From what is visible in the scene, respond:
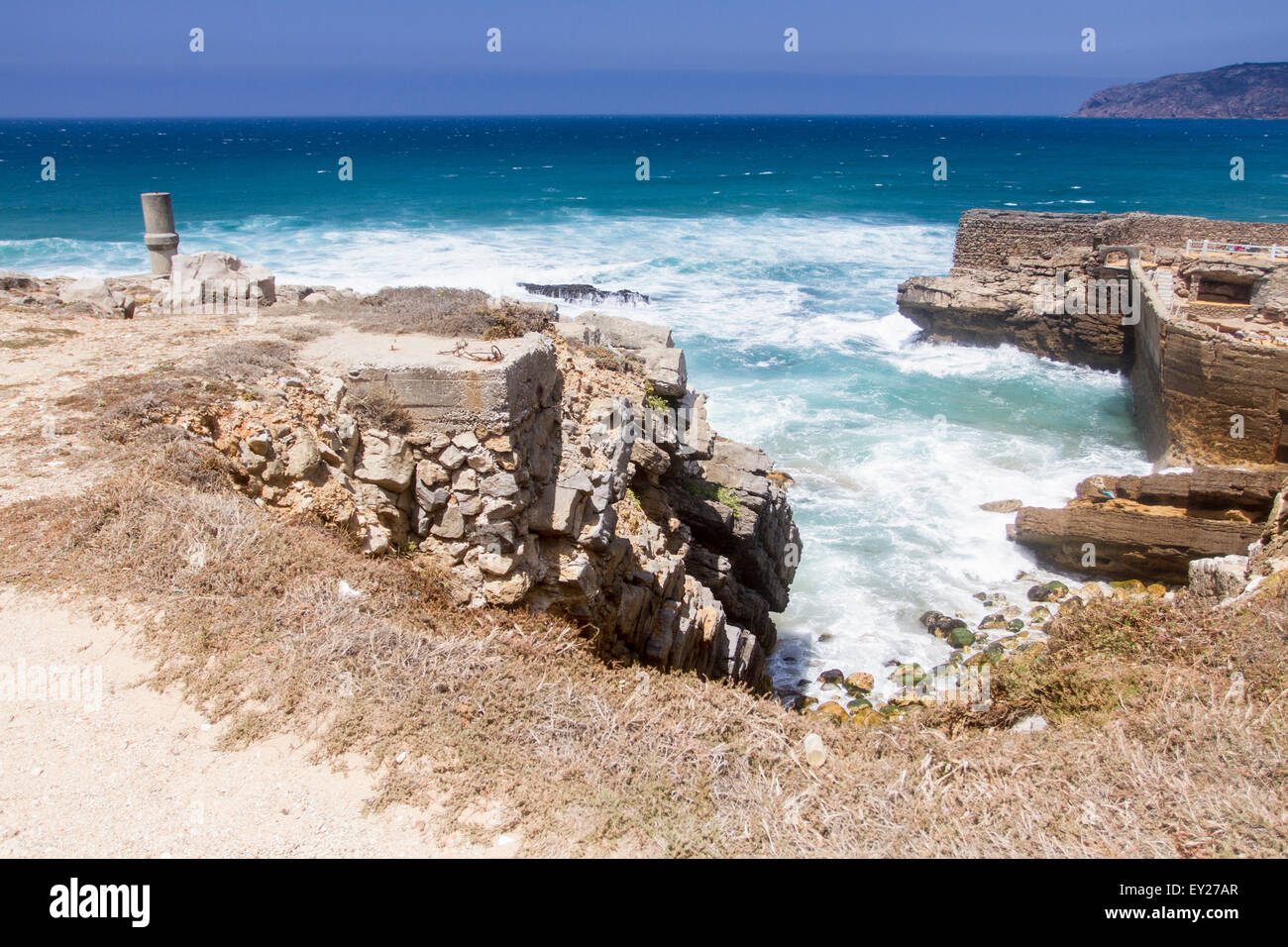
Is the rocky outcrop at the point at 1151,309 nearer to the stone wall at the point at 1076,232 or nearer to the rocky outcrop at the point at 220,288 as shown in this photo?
the stone wall at the point at 1076,232

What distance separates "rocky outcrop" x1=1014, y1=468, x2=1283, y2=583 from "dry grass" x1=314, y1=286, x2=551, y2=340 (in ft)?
38.1

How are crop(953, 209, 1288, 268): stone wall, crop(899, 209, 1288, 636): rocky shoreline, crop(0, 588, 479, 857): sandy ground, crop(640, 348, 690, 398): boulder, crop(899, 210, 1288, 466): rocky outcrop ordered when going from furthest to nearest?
crop(953, 209, 1288, 268): stone wall
crop(899, 210, 1288, 466): rocky outcrop
crop(899, 209, 1288, 636): rocky shoreline
crop(640, 348, 690, 398): boulder
crop(0, 588, 479, 857): sandy ground

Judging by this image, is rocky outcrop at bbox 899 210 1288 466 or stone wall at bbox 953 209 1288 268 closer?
rocky outcrop at bbox 899 210 1288 466

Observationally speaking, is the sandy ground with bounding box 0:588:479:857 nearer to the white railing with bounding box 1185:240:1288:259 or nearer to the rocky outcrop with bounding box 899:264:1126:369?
the white railing with bounding box 1185:240:1288:259

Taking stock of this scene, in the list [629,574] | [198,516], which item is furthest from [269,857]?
[629,574]

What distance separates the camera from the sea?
17.1 m

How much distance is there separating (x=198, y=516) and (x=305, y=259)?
1421 inches

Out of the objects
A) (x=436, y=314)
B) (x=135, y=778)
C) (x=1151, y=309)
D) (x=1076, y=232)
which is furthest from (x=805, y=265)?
(x=135, y=778)

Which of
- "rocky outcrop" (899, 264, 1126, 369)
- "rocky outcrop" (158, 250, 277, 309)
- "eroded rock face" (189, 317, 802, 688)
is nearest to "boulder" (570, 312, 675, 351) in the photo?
"eroded rock face" (189, 317, 802, 688)

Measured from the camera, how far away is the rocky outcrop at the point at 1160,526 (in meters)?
15.8

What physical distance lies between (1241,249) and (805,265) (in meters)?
20.7

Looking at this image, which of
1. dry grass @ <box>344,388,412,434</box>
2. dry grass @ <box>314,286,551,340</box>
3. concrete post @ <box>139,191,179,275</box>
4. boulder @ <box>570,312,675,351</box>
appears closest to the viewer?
dry grass @ <box>344,388,412,434</box>

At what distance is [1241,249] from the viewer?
25812mm
